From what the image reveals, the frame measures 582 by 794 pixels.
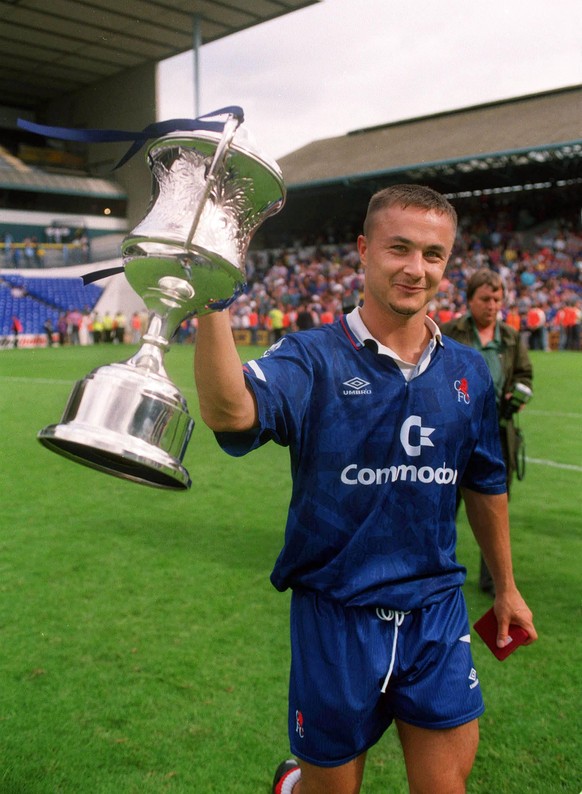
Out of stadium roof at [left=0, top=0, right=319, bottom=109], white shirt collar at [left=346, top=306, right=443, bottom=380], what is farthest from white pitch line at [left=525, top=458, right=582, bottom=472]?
white shirt collar at [left=346, top=306, right=443, bottom=380]

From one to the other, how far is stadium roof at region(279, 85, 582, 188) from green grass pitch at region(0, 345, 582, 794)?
23.2m

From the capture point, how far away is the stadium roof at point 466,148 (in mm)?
27625

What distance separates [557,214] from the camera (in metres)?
30.7

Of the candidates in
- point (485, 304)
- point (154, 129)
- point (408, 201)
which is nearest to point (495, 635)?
point (408, 201)

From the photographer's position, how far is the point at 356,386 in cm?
199

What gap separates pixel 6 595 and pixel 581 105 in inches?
1223

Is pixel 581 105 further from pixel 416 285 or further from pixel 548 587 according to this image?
pixel 416 285

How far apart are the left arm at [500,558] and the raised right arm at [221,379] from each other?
93 centimetres

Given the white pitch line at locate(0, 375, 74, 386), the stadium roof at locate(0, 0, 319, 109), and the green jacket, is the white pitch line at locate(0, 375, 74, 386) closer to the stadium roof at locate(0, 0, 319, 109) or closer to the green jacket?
the stadium roof at locate(0, 0, 319, 109)

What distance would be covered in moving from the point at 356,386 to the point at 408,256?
0.37 metres

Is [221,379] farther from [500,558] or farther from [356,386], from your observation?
[500,558]

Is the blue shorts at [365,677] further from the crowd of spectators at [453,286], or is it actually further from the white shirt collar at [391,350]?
the crowd of spectators at [453,286]

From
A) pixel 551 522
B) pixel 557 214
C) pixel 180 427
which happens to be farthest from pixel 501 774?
pixel 557 214

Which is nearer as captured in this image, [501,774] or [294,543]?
[294,543]
